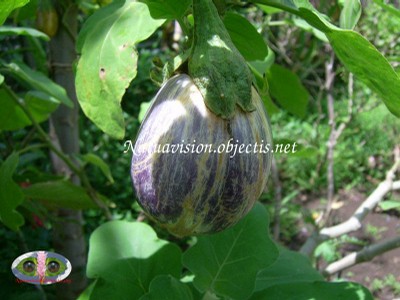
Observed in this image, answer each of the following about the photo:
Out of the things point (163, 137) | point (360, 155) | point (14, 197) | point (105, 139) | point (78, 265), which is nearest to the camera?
point (163, 137)

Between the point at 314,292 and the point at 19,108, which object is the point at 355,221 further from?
the point at 19,108

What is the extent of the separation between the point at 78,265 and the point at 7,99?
0.33 metres

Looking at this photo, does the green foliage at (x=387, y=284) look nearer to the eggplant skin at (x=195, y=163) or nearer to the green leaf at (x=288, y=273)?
the green leaf at (x=288, y=273)

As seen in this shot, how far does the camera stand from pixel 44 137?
90 cm

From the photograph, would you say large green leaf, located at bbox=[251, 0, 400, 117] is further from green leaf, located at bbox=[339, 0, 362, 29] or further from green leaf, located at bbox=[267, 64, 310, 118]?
green leaf, located at bbox=[267, 64, 310, 118]

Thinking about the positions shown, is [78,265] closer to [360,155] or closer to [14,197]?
[14,197]

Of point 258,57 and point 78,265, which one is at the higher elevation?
point 258,57

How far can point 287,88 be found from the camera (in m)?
0.97

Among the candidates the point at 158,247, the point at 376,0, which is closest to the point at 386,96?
the point at 376,0

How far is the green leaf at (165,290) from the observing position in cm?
63

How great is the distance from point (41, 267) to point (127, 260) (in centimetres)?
19

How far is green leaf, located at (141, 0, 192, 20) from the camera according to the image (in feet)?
1.51

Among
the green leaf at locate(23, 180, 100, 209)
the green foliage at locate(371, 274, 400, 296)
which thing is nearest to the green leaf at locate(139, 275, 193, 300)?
the green leaf at locate(23, 180, 100, 209)

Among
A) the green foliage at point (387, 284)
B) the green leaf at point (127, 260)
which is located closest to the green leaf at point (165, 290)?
the green leaf at point (127, 260)
